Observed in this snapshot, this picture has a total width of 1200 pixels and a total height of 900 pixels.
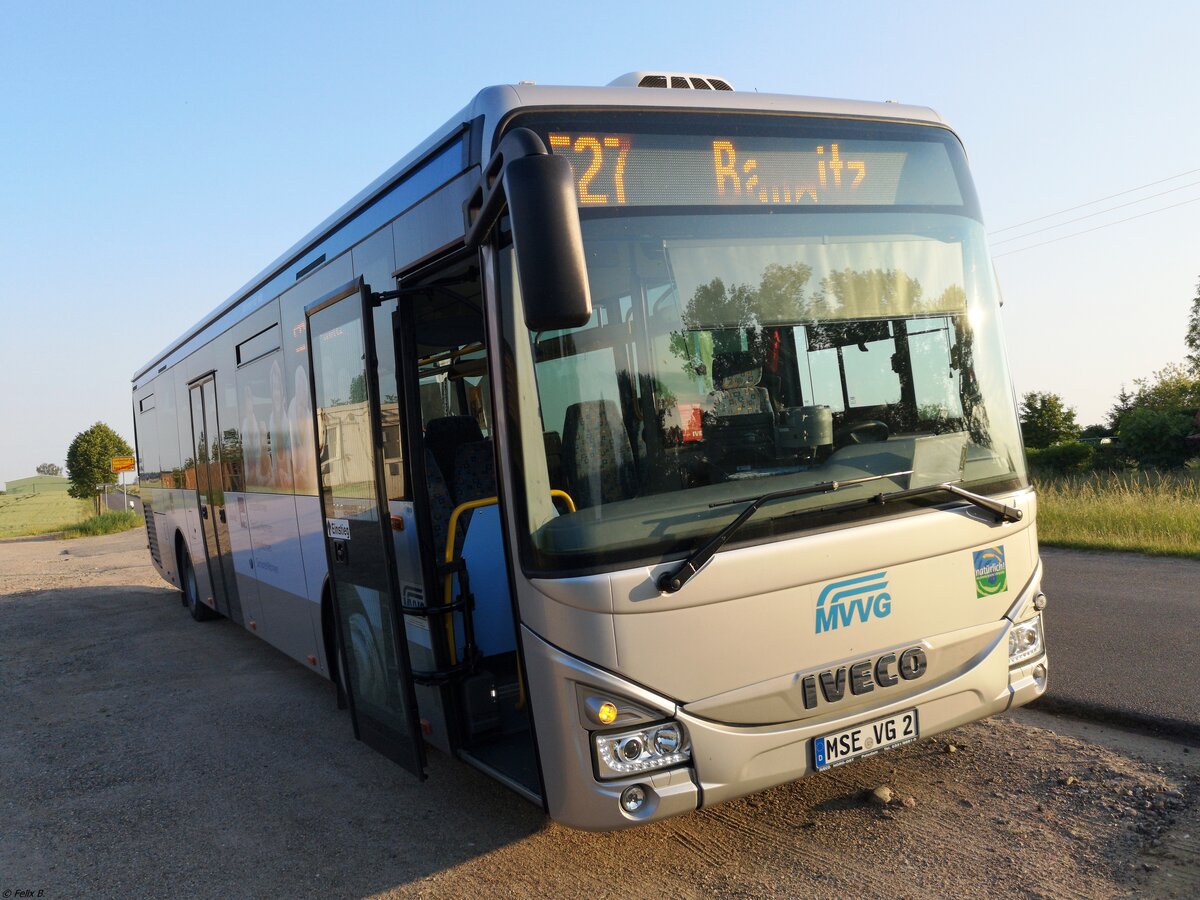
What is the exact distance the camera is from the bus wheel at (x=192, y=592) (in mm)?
11758

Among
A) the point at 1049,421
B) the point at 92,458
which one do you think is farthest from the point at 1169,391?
the point at 92,458

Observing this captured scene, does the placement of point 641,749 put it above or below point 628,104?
below

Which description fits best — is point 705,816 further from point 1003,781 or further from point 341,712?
point 341,712

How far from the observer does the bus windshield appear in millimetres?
→ 3686

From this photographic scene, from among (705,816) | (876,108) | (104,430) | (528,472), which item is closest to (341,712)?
(705,816)

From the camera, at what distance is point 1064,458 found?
72.2 ft

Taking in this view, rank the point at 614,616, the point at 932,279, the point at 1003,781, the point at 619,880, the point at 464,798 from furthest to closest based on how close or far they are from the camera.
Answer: the point at 464,798, the point at 1003,781, the point at 932,279, the point at 619,880, the point at 614,616

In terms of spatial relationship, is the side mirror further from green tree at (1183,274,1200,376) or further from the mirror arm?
green tree at (1183,274,1200,376)

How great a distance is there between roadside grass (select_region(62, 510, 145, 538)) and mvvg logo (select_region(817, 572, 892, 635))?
3489 cm

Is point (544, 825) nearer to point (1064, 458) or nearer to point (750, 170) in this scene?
point (750, 170)

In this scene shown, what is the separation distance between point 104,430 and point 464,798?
58.0m

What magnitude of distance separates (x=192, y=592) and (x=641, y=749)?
983 centimetres

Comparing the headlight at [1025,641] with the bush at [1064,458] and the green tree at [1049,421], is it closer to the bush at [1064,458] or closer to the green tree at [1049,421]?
the bush at [1064,458]

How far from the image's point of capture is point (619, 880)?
13.4 feet
